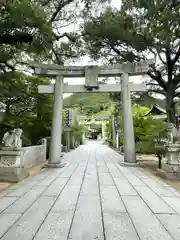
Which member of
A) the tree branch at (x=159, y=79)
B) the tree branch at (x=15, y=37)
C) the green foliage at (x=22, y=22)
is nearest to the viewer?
the green foliage at (x=22, y=22)

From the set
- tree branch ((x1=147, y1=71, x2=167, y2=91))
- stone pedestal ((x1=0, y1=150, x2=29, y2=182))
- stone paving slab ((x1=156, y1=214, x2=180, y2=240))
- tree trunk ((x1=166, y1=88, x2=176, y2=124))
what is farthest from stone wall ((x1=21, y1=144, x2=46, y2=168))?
tree branch ((x1=147, y1=71, x2=167, y2=91))

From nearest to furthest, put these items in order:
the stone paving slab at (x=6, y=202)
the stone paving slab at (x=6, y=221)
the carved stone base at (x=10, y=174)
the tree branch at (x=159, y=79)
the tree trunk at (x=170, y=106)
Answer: the stone paving slab at (x=6, y=221) → the stone paving slab at (x=6, y=202) → the carved stone base at (x=10, y=174) → the tree trunk at (x=170, y=106) → the tree branch at (x=159, y=79)

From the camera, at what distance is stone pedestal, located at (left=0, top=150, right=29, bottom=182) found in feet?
22.2

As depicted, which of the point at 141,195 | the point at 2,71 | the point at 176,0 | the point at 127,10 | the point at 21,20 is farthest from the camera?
the point at 2,71

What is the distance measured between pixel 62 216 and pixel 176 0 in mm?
7632

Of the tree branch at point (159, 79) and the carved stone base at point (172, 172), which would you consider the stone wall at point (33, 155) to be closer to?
the carved stone base at point (172, 172)

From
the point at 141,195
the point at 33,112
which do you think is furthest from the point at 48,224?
the point at 33,112

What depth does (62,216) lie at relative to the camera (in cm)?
355

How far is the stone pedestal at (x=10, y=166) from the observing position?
6762 mm

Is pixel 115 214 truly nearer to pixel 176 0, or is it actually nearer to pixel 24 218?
pixel 24 218

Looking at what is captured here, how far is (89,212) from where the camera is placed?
3.78 metres

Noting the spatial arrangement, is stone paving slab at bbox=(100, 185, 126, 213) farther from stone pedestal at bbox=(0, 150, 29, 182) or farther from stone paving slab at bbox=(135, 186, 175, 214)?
stone pedestal at bbox=(0, 150, 29, 182)

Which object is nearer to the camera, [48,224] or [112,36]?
[48,224]

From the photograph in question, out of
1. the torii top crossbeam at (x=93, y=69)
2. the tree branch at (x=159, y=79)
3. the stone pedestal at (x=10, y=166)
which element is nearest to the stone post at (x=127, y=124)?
the torii top crossbeam at (x=93, y=69)
